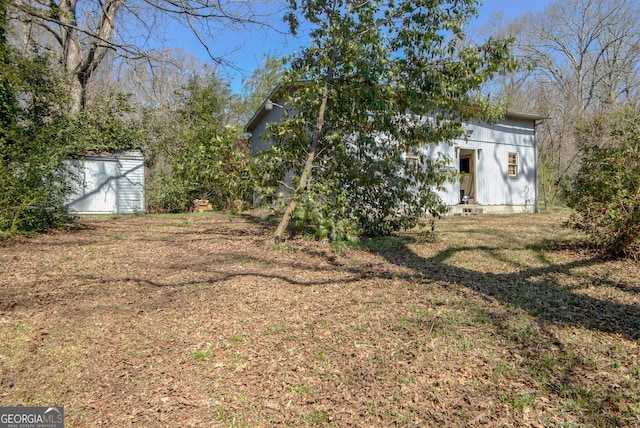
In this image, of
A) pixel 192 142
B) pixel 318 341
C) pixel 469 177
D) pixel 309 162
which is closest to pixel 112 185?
pixel 192 142

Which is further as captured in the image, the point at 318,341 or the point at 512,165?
the point at 512,165

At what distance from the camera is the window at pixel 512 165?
1559cm

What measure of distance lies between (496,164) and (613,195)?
32.5 ft

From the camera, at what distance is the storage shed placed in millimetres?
13219

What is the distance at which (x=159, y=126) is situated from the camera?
621 inches

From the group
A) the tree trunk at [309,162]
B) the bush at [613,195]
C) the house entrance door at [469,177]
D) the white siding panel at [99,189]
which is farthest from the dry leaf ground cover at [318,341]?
the house entrance door at [469,177]

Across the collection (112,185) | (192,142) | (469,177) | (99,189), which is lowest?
(99,189)

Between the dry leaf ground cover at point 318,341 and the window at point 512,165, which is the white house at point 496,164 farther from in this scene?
the dry leaf ground cover at point 318,341

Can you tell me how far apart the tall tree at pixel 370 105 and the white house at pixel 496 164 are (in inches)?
290

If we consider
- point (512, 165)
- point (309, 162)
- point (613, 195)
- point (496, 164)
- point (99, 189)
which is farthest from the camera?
point (512, 165)

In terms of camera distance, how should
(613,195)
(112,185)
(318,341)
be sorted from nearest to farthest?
(318,341), (613,195), (112,185)

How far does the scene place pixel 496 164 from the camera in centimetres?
1517

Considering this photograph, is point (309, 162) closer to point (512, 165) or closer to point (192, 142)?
point (192, 142)

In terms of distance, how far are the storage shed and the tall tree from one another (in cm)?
935
